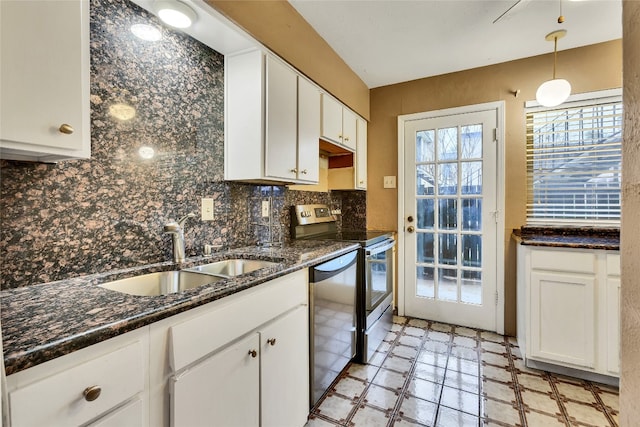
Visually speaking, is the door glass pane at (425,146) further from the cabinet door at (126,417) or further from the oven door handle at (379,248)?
the cabinet door at (126,417)

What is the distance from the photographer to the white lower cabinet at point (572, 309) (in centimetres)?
184

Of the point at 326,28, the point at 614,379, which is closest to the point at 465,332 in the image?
the point at 614,379

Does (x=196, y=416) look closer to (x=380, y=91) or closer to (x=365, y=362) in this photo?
(x=365, y=362)

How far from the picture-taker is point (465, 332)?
2676 mm

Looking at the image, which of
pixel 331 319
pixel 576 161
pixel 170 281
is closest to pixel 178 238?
pixel 170 281

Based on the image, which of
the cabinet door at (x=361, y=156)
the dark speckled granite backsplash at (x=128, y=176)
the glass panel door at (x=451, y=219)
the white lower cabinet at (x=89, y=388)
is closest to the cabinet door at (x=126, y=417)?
Result: the white lower cabinet at (x=89, y=388)

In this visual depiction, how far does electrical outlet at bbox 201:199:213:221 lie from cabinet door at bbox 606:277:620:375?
7.92 feet

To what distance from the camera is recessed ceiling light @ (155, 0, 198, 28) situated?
129cm

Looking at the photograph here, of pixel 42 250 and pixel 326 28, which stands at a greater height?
pixel 326 28

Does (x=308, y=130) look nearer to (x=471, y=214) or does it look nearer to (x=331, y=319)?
(x=331, y=319)

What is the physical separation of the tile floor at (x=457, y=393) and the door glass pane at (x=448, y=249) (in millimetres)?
749

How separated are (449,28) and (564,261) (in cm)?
175

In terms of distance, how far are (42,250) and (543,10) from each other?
2.91 m

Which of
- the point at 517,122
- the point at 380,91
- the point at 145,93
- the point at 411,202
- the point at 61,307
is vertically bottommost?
the point at 61,307
